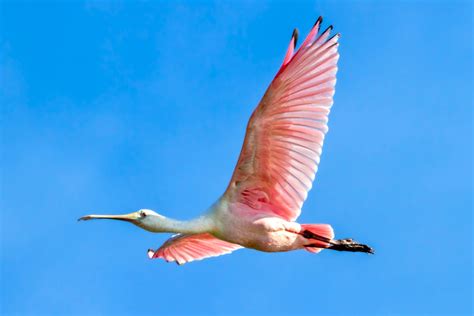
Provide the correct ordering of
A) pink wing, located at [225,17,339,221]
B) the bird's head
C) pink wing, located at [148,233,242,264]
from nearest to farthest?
pink wing, located at [225,17,339,221], the bird's head, pink wing, located at [148,233,242,264]

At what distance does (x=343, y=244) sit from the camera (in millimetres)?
10562

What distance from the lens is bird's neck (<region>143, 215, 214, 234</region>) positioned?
10.3 m

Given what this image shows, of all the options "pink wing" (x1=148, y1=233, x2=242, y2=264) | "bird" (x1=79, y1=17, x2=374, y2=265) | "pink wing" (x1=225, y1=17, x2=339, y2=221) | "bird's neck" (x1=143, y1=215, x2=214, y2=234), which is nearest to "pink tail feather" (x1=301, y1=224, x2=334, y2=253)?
"bird" (x1=79, y1=17, x2=374, y2=265)

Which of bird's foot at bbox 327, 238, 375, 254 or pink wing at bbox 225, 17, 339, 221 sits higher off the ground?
pink wing at bbox 225, 17, 339, 221

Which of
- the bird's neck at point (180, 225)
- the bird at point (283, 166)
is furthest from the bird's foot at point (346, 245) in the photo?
the bird's neck at point (180, 225)

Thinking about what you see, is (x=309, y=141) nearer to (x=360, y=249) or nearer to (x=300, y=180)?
(x=300, y=180)

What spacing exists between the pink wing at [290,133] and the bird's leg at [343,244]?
0.29 meters

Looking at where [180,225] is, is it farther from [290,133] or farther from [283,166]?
[290,133]

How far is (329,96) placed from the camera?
9789 mm

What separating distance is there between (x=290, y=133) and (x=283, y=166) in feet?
1.25

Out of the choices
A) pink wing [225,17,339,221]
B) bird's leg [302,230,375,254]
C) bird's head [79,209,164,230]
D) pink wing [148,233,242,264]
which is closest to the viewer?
pink wing [225,17,339,221]

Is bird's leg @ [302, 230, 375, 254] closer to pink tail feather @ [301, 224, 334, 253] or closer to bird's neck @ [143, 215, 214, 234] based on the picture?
pink tail feather @ [301, 224, 334, 253]

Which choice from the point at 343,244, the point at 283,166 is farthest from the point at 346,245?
the point at 283,166

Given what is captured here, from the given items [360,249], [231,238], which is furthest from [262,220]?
[360,249]
